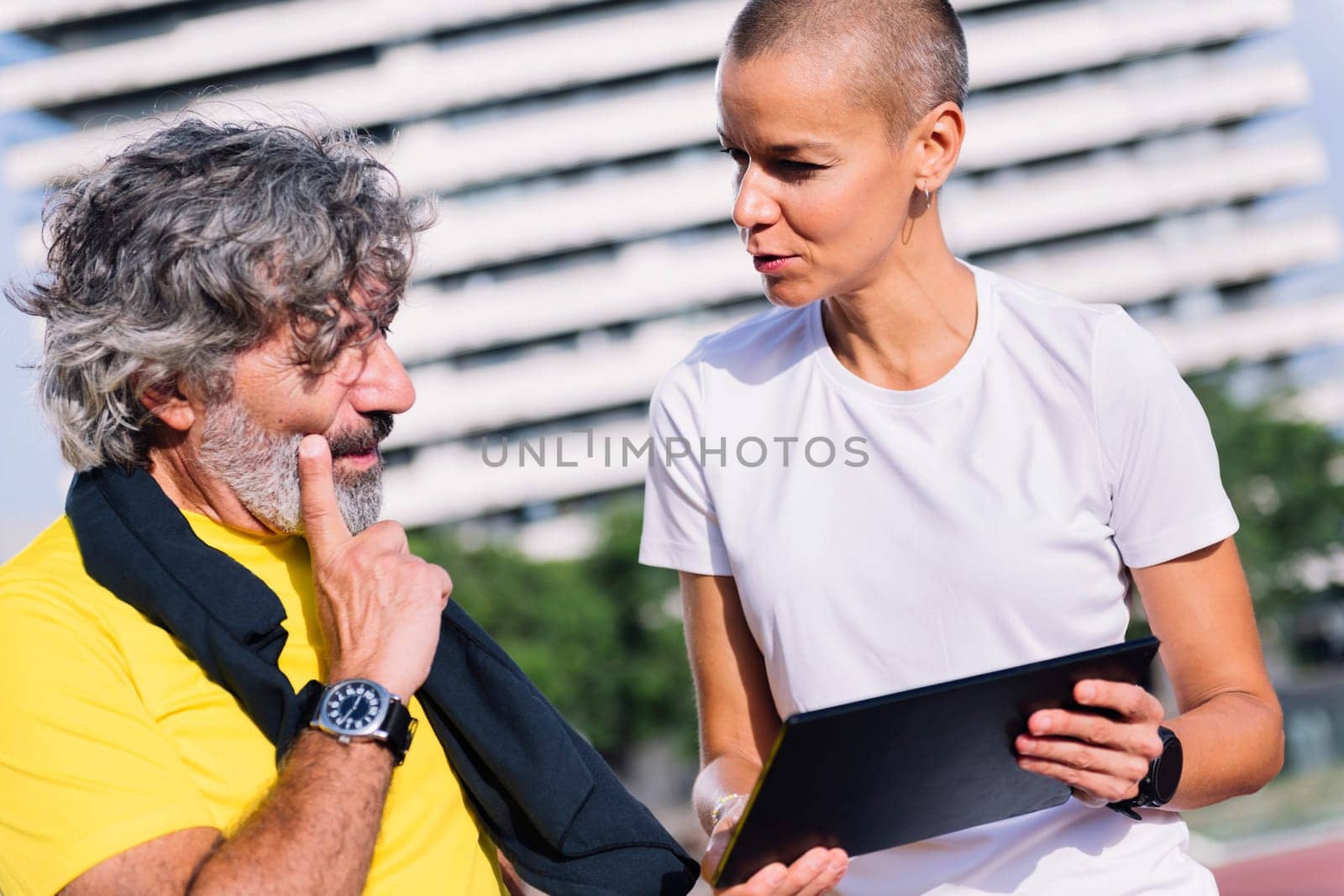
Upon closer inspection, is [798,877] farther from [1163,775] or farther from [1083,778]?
[1163,775]

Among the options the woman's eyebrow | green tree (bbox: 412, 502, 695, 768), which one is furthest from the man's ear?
green tree (bbox: 412, 502, 695, 768)

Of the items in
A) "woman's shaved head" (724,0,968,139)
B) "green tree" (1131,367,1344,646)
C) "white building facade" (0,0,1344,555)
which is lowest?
"green tree" (1131,367,1344,646)

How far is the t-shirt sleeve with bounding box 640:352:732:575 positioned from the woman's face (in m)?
0.32

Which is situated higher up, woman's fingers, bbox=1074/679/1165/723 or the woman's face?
the woman's face

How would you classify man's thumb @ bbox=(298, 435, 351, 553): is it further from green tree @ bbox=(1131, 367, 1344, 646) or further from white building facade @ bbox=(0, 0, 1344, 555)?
white building facade @ bbox=(0, 0, 1344, 555)

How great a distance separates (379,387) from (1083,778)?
1.50 meters

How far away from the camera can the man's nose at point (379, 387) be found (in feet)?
8.70

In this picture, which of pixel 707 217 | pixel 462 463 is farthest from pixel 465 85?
pixel 462 463

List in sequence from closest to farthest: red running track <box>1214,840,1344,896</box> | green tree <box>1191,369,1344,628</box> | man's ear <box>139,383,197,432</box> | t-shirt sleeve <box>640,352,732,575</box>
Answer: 1. man's ear <box>139,383,197,432</box>
2. t-shirt sleeve <box>640,352,732,575</box>
3. red running track <box>1214,840,1344,896</box>
4. green tree <box>1191,369,1344,628</box>

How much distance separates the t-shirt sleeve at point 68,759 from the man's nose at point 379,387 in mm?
675

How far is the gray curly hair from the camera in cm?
246

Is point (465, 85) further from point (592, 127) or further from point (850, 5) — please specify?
point (850, 5)

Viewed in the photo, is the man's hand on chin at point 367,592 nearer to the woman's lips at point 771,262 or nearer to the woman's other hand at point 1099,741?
the woman's lips at point 771,262

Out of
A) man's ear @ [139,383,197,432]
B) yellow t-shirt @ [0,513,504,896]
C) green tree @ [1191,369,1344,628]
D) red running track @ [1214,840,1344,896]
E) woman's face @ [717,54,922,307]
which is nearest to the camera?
yellow t-shirt @ [0,513,504,896]
